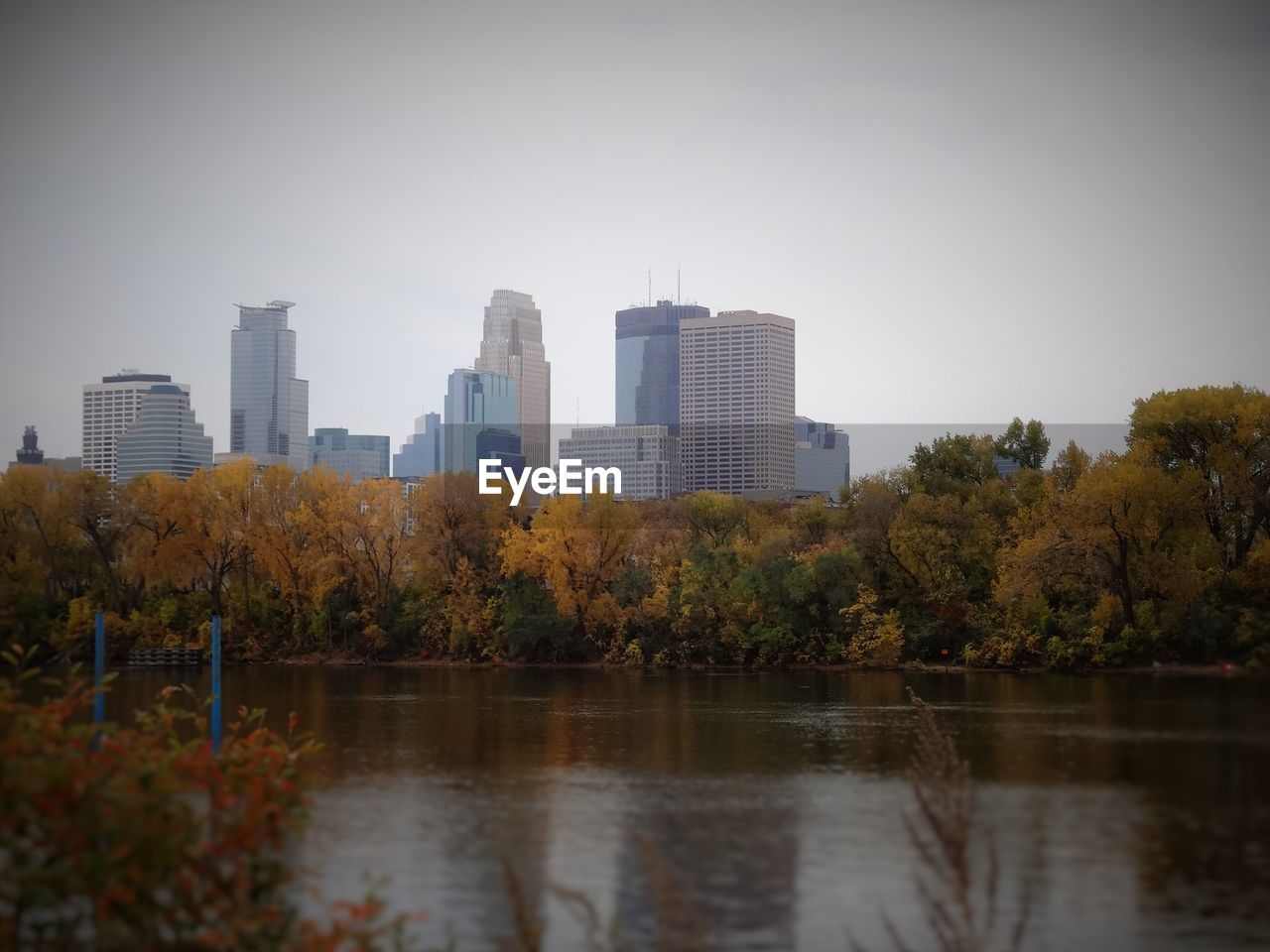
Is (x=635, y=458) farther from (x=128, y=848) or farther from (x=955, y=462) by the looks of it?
(x=128, y=848)

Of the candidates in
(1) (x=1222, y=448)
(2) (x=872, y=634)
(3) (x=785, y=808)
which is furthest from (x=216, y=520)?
(3) (x=785, y=808)

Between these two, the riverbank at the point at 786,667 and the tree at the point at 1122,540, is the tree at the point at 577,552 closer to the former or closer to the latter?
the riverbank at the point at 786,667

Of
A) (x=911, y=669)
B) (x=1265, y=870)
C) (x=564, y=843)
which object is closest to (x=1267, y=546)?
(x=911, y=669)

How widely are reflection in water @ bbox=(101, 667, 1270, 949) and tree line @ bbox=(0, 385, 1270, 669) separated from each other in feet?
29.7

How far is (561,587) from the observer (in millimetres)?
65938

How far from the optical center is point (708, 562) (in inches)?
2532

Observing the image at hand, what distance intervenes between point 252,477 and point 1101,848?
57.6 meters

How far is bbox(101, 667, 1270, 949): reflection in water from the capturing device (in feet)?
55.9

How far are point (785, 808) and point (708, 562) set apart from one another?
40.0 metres

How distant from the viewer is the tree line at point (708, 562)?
53.0 m

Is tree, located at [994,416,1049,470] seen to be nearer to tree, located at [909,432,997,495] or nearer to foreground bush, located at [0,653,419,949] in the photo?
tree, located at [909,432,997,495]

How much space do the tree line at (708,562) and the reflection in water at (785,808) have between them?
905cm

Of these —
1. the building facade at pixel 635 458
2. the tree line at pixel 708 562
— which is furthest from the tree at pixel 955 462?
the building facade at pixel 635 458

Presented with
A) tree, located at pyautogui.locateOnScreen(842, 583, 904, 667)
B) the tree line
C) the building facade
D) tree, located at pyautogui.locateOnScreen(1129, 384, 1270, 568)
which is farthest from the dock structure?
the building facade
